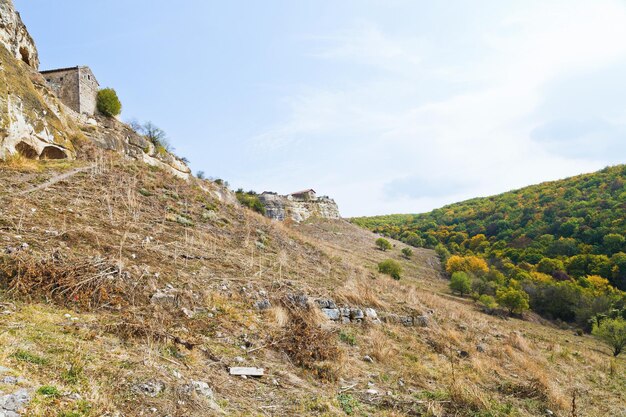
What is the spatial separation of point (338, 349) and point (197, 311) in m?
3.10

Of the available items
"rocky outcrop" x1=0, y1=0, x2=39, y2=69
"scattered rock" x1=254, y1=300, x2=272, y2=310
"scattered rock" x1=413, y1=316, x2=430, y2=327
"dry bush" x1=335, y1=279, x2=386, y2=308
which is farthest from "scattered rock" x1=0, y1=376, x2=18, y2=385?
"rocky outcrop" x1=0, y1=0, x2=39, y2=69

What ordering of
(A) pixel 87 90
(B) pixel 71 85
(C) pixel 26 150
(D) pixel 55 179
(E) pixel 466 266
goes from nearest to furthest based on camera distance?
(D) pixel 55 179 → (C) pixel 26 150 → (B) pixel 71 85 → (A) pixel 87 90 → (E) pixel 466 266

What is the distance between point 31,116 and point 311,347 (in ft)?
49.7

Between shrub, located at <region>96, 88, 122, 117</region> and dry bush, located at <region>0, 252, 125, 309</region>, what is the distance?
2211cm

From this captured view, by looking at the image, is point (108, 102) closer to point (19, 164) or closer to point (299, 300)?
point (19, 164)

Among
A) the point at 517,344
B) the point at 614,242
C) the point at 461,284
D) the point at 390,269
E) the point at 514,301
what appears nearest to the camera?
the point at 517,344

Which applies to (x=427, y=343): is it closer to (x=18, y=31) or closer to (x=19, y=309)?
(x=19, y=309)

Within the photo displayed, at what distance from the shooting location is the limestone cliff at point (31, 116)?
502 inches

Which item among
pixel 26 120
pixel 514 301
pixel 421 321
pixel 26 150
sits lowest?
pixel 514 301

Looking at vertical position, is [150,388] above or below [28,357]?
below

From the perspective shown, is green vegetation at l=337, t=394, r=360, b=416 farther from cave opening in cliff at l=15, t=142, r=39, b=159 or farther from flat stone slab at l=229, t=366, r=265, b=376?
cave opening in cliff at l=15, t=142, r=39, b=159

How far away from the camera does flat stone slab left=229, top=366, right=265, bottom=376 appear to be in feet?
17.7

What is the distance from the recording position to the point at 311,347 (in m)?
6.84

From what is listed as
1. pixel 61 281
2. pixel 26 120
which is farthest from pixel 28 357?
pixel 26 120
